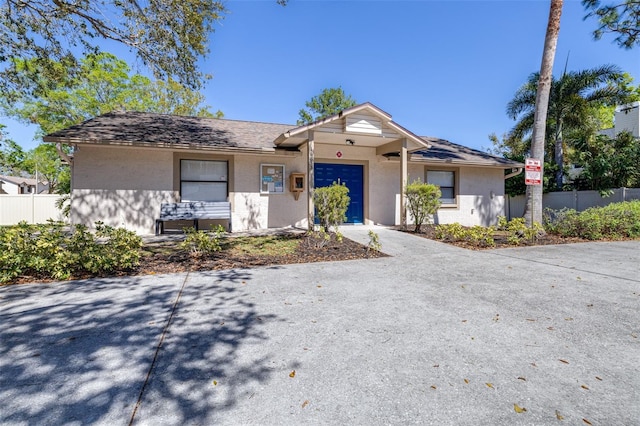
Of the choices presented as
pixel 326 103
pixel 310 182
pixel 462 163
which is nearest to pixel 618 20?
pixel 462 163

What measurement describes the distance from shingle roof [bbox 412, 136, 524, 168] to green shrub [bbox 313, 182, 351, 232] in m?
5.21

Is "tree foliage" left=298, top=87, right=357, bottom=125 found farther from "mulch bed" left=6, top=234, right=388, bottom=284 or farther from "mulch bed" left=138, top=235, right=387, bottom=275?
"mulch bed" left=138, top=235, right=387, bottom=275

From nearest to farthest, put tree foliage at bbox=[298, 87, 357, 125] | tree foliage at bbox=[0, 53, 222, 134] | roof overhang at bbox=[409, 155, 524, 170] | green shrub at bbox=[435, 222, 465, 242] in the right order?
green shrub at bbox=[435, 222, 465, 242] → roof overhang at bbox=[409, 155, 524, 170] → tree foliage at bbox=[0, 53, 222, 134] → tree foliage at bbox=[298, 87, 357, 125]

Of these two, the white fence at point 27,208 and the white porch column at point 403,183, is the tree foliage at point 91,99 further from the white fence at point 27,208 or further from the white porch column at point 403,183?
the white porch column at point 403,183

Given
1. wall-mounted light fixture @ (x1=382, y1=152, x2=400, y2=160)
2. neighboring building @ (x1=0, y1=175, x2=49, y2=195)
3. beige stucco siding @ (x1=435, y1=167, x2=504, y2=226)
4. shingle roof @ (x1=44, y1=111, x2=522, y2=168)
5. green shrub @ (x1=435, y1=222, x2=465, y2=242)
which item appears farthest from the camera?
neighboring building @ (x1=0, y1=175, x2=49, y2=195)

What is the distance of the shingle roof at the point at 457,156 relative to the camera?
38.9 ft

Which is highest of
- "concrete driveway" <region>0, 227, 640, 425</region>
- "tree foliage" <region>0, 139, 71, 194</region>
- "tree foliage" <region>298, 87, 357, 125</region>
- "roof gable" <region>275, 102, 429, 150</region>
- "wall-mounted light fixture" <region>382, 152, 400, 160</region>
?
"tree foliage" <region>298, 87, 357, 125</region>

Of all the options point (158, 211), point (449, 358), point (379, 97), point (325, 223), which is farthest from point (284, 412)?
point (379, 97)

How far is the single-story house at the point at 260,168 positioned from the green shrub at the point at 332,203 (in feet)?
2.08

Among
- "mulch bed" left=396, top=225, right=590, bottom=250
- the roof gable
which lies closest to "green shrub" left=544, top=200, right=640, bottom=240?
"mulch bed" left=396, top=225, right=590, bottom=250

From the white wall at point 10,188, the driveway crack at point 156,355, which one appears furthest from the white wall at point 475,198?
the white wall at point 10,188

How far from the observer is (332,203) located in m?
7.52

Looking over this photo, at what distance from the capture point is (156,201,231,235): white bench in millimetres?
9195

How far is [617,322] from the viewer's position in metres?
3.09
